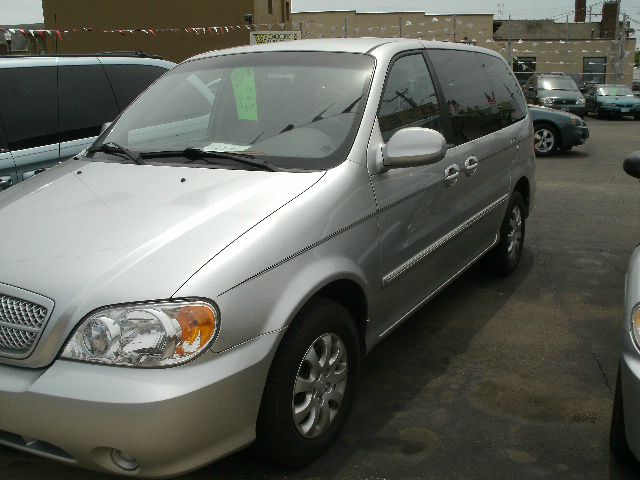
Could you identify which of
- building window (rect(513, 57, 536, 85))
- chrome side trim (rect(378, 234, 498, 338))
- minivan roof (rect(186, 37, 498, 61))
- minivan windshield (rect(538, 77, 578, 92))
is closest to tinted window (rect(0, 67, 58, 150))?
minivan roof (rect(186, 37, 498, 61))

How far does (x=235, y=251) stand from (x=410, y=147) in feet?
3.67

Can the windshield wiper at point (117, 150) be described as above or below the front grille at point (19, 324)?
above

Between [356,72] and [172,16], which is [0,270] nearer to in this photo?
[356,72]

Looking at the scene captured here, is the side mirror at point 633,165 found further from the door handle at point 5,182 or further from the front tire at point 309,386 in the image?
the door handle at point 5,182

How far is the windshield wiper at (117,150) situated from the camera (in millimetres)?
3576

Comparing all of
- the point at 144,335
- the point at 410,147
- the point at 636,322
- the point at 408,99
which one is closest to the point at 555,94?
the point at 408,99

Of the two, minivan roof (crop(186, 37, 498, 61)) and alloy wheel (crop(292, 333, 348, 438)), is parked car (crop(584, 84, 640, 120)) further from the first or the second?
alloy wheel (crop(292, 333, 348, 438))

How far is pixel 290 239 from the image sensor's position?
280 centimetres

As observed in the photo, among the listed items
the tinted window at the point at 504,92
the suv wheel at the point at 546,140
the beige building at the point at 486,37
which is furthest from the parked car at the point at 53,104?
the beige building at the point at 486,37

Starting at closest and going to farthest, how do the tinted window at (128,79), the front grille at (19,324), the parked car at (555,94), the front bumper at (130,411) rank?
the front bumper at (130,411) < the front grille at (19,324) < the tinted window at (128,79) < the parked car at (555,94)

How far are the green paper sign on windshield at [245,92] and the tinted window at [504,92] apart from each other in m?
1.97

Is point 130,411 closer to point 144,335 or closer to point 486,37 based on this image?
point 144,335

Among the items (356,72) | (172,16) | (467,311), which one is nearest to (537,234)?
(467,311)

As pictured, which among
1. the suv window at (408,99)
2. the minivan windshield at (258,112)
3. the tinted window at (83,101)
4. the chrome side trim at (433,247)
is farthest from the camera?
the tinted window at (83,101)
